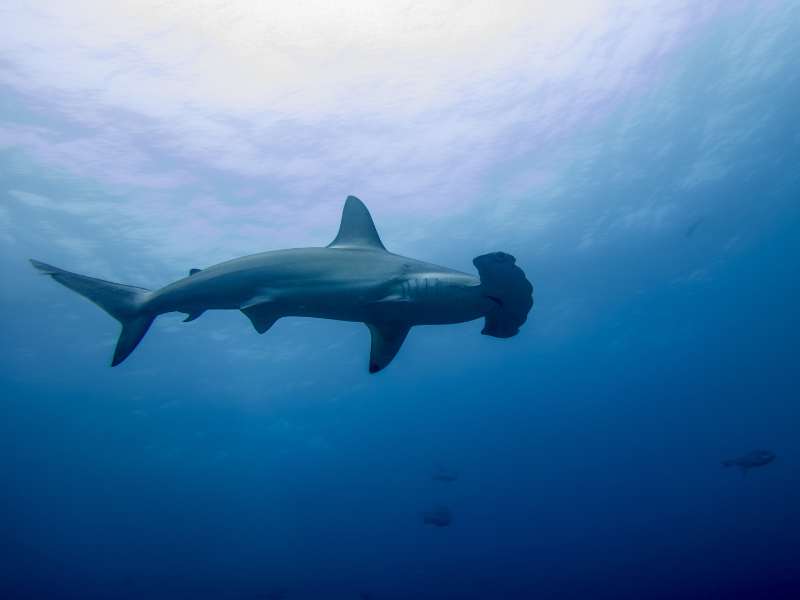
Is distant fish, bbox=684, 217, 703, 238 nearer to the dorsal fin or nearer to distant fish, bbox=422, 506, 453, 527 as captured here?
distant fish, bbox=422, 506, 453, 527

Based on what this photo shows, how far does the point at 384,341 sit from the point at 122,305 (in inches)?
101

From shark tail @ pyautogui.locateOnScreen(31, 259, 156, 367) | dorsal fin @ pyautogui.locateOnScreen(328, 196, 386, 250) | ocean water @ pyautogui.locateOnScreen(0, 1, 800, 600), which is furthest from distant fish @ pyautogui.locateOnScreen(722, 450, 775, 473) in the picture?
shark tail @ pyautogui.locateOnScreen(31, 259, 156, 367)

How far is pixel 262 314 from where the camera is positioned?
13.4 feet

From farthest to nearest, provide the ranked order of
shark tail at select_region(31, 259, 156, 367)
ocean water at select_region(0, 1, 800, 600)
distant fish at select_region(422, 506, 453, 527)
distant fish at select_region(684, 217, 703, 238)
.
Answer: distant fish at select_region(684, 217, 703, 238)
distant fish at select_region(422, 506, 453, 527)
ocean water at select_region(0, 1, 800, 600)
shark tail at select_region(31, 259, 156, 367)

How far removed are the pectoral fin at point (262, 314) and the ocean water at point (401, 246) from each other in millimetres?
9480

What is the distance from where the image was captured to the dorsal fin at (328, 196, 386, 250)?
4543 millimetres

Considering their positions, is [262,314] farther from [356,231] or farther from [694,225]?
[694,225]

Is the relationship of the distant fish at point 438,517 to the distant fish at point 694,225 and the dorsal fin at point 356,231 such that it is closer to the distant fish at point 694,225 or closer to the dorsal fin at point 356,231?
the dorsal fin at point 356,231

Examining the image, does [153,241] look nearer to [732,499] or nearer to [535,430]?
[535,430]

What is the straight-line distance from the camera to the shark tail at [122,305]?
443 cm

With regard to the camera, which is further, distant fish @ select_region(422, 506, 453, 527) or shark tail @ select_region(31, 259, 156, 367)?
distant fish @ select_region(422, 506, 453, 527)

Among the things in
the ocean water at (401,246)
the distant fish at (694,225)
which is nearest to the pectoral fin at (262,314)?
the ocean water at (401,246)

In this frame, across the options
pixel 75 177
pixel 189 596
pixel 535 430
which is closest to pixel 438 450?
pixel 535 430

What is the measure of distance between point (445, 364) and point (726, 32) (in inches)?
1012
